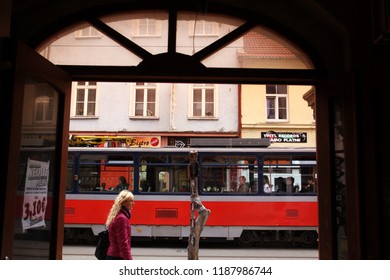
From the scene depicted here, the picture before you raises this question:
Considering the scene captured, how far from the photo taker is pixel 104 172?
1188 centimetres

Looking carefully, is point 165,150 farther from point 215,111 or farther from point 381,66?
point 381,66

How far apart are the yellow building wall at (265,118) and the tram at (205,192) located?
5.81m

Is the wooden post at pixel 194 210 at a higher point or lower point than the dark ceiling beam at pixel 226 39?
lower

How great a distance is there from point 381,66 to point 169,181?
30.9 ft

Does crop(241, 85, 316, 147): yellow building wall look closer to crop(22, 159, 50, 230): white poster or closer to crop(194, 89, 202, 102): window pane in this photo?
crop(194, 89, 202, 102): window pane

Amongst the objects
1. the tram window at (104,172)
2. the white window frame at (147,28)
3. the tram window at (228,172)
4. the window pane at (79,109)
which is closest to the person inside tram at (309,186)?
the tram window at (228,172)

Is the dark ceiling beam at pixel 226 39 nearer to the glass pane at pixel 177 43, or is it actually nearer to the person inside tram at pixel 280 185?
the glass pane at pixel 177 43

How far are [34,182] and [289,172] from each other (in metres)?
9.55

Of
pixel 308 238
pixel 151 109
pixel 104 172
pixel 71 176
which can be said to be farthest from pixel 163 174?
pixel 151 109

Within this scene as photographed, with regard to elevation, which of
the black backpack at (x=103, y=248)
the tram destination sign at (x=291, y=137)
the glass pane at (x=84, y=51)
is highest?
the tram destination sign at (x=291, y=137)

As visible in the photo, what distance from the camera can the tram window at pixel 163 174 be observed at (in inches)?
464

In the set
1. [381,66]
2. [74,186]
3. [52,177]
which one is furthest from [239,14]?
[74,186]

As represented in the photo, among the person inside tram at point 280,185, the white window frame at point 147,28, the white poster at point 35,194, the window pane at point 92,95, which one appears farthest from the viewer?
the window pane at point 92,95

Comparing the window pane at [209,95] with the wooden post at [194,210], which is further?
the window pane at [209,95]
